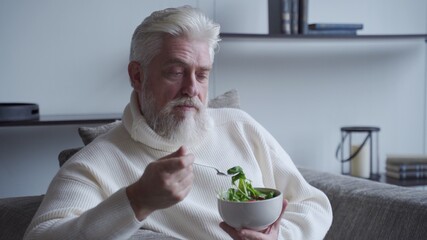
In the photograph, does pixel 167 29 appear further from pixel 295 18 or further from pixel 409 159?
pixel 409 159

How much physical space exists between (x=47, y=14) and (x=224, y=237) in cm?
134

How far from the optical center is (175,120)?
1486 millimetres

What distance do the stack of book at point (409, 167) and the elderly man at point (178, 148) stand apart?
1203 millimetres

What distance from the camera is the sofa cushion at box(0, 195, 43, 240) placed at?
1.53 metres

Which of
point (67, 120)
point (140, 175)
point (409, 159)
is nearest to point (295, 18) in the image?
point (409, 159)

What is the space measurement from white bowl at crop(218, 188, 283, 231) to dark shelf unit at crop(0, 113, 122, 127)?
1134 millimetres

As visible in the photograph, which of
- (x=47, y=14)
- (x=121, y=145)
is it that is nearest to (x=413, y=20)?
(x=47, y=14)

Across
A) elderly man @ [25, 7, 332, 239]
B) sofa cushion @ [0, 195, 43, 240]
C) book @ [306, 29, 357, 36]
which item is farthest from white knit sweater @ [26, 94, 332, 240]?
book @ [306, 29, 357, 36]

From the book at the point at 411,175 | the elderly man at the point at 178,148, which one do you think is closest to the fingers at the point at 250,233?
the elderly man at the point at 178,148

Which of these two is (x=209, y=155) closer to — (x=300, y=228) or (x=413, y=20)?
(x=300, y=228)

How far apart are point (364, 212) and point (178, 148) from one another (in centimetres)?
60

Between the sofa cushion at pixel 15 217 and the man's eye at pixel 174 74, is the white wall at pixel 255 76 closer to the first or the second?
the sofa cushion at pixel 15 217

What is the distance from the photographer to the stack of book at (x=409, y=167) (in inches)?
105

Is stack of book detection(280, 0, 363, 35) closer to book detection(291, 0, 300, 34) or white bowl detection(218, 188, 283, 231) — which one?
book detection(291, 0, 300, 34)
